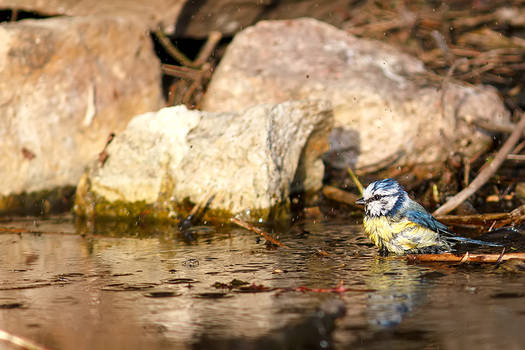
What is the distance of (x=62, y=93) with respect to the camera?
7.72 metres

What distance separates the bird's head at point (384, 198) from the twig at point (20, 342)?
275 centimetres

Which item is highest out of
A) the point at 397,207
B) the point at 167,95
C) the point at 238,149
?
the point at 167,95

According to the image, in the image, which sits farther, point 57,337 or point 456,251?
point 456,251

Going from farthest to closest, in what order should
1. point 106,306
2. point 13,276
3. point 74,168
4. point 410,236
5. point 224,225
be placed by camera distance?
point 74,168
point 224,225
point 410,236
point 13,276
point 106,306

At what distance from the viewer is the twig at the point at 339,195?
6988 millimetres

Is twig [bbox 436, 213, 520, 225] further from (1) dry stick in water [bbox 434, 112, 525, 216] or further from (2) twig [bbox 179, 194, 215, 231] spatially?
(2) twig [bbox 179, 194, 215, 231]

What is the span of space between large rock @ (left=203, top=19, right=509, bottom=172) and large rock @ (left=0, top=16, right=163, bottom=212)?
3.61 feet

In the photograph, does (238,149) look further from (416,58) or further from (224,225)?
(416,58)

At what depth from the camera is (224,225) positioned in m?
6.50

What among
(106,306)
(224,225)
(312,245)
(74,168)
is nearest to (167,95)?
(74,168)

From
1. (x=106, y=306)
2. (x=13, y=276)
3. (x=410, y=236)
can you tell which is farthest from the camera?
(x=410, y=236)

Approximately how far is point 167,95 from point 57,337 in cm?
635

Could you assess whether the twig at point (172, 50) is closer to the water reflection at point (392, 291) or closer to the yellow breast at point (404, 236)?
the yellow breast at point (404, 236)

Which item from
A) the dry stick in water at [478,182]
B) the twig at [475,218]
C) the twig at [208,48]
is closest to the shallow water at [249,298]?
the twig at [475,218]
